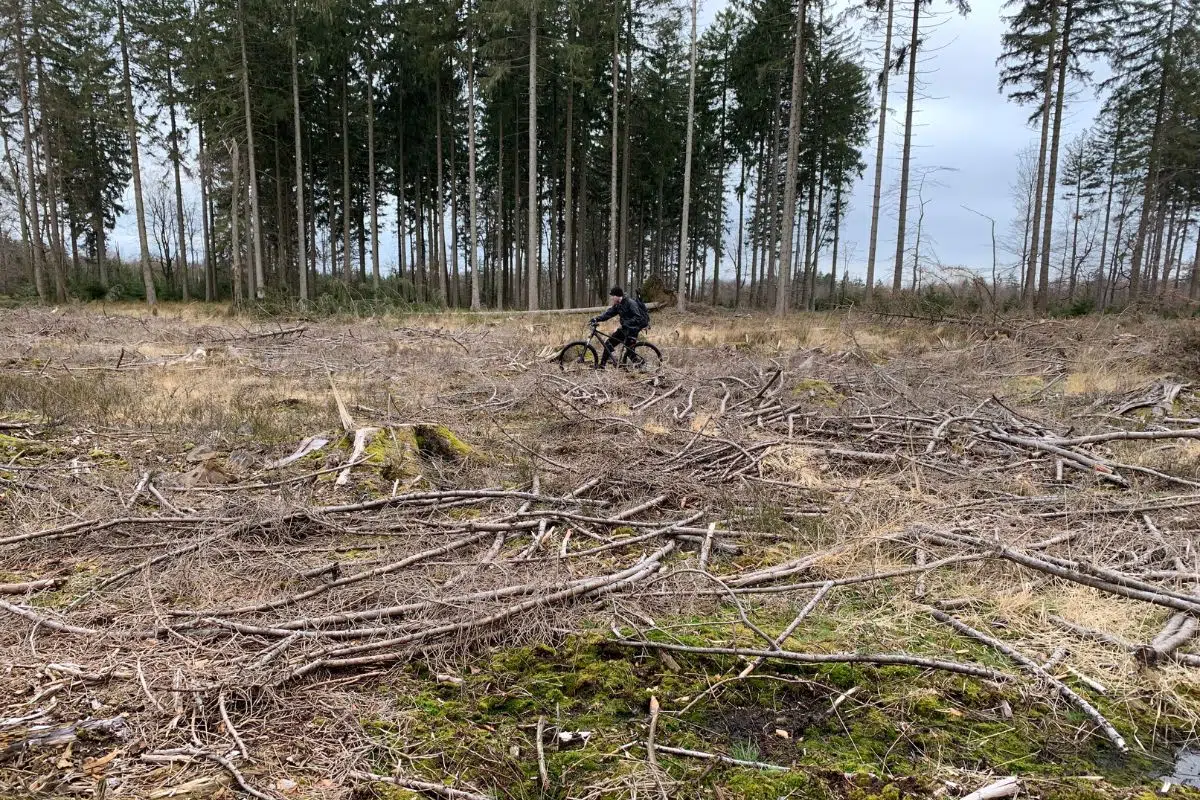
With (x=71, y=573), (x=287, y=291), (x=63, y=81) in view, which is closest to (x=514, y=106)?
(x=287, y=291)

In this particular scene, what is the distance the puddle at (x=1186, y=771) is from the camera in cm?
203

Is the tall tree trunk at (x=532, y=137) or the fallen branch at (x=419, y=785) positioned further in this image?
the tall tree trunk at (x=532, y=137)

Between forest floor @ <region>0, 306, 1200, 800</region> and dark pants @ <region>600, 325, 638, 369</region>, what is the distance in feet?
12.2

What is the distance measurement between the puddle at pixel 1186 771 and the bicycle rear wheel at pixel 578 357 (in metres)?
8.94

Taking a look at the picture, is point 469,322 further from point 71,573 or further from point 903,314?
point 71,573

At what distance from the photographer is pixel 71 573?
339 centimetres

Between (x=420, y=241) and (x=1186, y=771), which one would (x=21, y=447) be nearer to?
(x=1186, y=771)

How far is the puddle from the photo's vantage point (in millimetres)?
2027

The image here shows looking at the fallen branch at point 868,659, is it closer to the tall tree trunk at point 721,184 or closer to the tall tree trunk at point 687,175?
the tall tree trunk at point 687,175

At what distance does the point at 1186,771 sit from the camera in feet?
6.85

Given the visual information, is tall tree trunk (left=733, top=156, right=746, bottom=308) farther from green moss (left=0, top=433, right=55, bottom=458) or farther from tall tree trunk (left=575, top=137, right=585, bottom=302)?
green moss (left=0, top=433, right=55, bottom=458)

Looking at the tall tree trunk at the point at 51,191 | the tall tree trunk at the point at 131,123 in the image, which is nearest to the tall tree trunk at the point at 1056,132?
the tall tree trunk at the point at 131,123

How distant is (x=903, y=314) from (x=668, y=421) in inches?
517

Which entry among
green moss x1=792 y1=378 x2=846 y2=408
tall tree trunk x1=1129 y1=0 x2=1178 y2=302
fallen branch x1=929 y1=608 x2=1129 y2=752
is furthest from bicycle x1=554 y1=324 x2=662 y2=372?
tall tree trunk x1=1129 y1=0 x2=1178 y2=302
